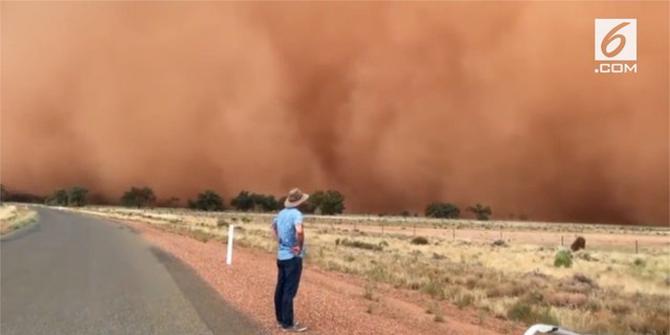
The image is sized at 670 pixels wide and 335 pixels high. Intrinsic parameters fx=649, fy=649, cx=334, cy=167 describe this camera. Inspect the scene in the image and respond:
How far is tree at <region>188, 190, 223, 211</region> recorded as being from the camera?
130625 mm

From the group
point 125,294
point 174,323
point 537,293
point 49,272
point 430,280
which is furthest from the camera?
point 430,280

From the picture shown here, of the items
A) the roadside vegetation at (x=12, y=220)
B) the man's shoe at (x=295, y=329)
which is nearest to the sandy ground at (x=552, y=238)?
the roadside vegetation at (x=12, y=220)

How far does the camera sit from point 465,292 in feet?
42.0

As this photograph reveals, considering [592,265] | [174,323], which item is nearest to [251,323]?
[174,323]

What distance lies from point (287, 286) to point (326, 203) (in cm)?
10925

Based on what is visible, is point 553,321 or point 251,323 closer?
point 251,323

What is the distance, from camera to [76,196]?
15100 centimetres

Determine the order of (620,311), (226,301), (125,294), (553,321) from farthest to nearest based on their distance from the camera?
(620,311) → (553,321) → (125,294) → (226,301)

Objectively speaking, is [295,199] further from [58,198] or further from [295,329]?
[58,198]

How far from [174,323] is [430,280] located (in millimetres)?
8444

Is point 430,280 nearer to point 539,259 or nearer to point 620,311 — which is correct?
point 620,311

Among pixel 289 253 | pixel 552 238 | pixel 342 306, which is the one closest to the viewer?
pixel 289 253

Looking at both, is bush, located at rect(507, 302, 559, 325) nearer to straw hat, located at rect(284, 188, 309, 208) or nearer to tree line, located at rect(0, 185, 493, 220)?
straw hat, located at rect(284, 188, 309, 208)

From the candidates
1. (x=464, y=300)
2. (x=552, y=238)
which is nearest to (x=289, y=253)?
(x=464, y=300)
